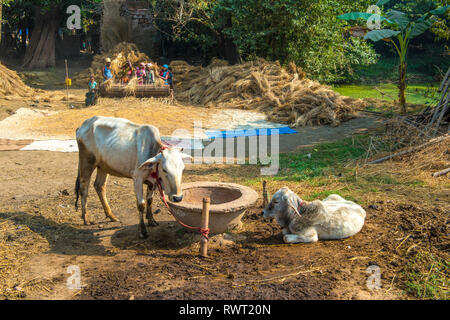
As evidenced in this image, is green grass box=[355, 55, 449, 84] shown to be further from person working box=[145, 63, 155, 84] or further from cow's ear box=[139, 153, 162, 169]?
cow's ear box=[139, 153, 162, 169]

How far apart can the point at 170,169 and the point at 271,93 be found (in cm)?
1104

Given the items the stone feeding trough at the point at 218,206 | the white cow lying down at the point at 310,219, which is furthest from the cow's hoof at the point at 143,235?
the white cow lying down at the point at 310,219

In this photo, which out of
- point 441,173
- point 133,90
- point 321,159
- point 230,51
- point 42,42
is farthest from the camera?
point 42,42

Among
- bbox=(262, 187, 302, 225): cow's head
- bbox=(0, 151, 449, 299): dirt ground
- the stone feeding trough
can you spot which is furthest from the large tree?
bbox=(262, 187, 302, 225): cow's head

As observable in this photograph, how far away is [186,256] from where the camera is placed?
5.47m

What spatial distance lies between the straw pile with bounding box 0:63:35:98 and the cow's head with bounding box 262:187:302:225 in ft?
50.0

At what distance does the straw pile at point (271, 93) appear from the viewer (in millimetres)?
14414

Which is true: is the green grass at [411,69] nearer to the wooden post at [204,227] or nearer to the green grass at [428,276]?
the green grass at [428,276]

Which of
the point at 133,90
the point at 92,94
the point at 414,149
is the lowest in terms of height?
the point at 414,149

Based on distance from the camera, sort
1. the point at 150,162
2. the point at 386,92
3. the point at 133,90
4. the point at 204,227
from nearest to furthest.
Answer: the point at 204,227, the point at 150,162, the point at 133,90, the point at 386,92

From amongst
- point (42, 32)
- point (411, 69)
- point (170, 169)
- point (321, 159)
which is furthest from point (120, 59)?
point (411, 69)

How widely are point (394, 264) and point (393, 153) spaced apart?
16.1 feet

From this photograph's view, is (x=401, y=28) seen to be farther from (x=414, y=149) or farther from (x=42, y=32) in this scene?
(x=42, y=32)

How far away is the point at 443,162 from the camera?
8.53m
